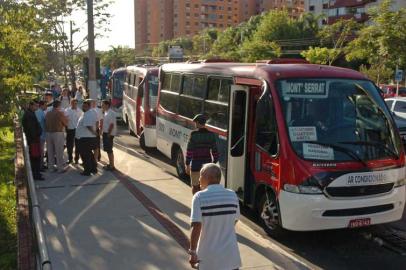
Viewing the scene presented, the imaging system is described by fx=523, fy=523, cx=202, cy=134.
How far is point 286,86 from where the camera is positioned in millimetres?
7688

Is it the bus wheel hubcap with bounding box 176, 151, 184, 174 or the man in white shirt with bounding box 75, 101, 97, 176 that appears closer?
the man in white shirt with bounding box 75, 101, 97, 176

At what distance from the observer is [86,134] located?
11148 mm

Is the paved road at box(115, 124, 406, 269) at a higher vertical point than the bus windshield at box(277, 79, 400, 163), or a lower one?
lower

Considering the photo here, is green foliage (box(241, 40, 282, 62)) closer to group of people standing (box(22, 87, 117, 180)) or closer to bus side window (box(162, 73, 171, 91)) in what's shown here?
bus side window (box(162, 73, 171, 91))

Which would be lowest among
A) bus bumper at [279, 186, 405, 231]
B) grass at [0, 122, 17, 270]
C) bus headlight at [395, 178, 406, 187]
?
grass at [0, 122, 17, 270]

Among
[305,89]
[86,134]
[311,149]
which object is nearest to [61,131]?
[86,134]

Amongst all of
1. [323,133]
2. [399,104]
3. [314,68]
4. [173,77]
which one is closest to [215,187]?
[323,133]

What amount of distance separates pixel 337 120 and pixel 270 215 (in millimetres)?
1685

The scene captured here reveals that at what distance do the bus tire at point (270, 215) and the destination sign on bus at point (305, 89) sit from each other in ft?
5.00

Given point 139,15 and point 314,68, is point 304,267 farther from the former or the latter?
point 139,15

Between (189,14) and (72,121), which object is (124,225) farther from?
(189,14)

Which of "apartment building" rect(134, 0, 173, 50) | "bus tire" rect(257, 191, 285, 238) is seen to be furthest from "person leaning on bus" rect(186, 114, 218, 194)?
"apartment building" rect(134, 0, 173, 50)

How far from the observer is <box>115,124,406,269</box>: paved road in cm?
680

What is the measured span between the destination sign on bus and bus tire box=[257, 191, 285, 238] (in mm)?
1524
